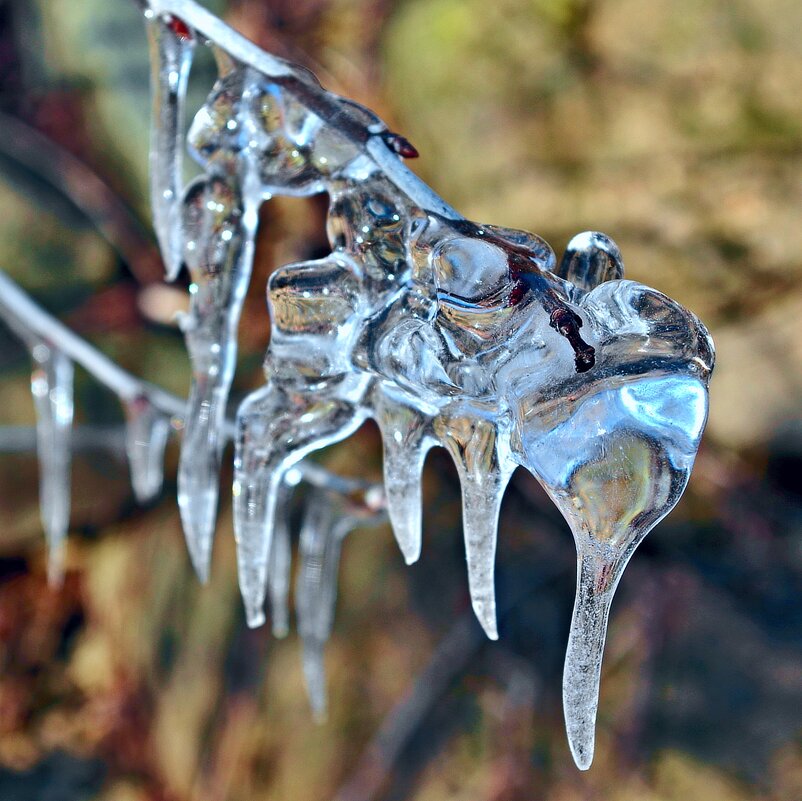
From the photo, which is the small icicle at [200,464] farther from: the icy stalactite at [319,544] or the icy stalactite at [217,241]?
the icy stalactite at [319,544]

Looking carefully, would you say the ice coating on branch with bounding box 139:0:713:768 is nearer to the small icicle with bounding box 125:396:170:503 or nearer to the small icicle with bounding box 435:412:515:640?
the small icicle with bounding box 435:412:515:640

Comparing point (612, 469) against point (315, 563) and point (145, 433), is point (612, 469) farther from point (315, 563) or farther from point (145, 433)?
point (145, 433)

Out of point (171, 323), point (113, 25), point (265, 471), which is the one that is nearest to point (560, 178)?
point (171, 323)

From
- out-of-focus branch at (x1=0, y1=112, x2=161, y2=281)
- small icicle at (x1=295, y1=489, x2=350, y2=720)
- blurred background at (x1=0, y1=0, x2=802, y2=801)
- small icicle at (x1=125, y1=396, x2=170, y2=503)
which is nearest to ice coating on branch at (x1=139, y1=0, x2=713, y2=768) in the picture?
small icicle at (x1=295, y1=489, x2=350, y2=720)

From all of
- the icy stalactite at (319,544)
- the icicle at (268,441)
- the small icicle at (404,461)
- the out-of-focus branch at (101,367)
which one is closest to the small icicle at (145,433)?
the out-of-focus branch at (101,367)

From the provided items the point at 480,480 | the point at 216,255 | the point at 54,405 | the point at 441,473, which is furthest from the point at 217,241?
the point at 441,473

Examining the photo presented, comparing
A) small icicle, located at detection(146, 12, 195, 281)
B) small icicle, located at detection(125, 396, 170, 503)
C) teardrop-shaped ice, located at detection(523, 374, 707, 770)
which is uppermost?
small icicle, located at detection(146, 12, 195, 281)
